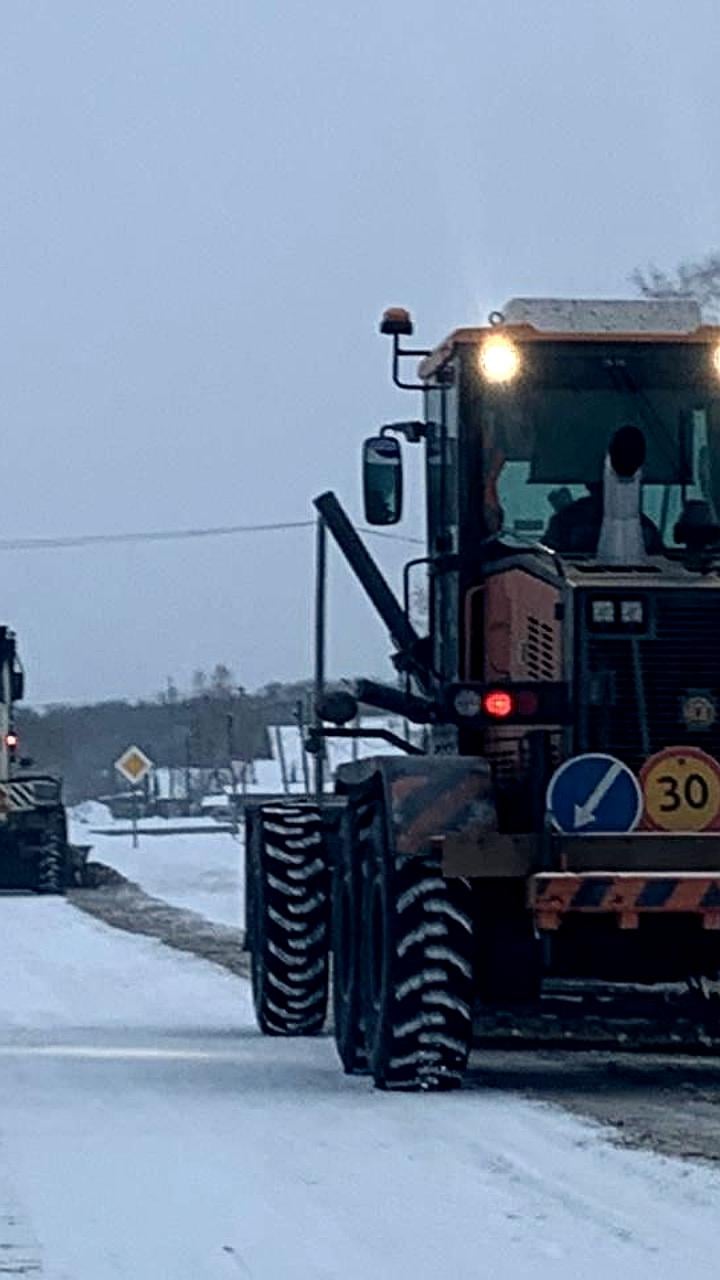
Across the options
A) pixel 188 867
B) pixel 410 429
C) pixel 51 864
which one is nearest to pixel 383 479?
pixel 410 429

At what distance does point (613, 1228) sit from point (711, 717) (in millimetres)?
4398

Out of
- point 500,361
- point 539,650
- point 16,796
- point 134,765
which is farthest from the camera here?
point 134,765

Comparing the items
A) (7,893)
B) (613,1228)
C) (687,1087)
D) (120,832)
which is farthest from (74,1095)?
(120,832)

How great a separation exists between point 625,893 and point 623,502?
202 centimetres

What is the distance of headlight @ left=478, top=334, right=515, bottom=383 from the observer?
1419cm

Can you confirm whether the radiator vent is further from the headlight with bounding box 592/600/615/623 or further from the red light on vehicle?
the headlight with bounding box 592/600/615/623

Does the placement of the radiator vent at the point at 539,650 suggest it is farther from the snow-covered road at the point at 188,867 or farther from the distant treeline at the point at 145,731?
the distant treeline at the point at 145,731

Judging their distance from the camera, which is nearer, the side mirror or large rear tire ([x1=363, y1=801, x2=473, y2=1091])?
large rear tire ([x1=363, y1=801, x2=473, y2=1091])

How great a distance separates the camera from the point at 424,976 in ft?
42.7

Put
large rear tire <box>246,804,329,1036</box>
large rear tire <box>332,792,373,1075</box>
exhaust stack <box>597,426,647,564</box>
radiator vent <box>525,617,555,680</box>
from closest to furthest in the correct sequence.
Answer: radiator vent <box>525,617,555,680</box> → exhaust stack <box>597,426,647,564</box> → large rear tire <box>332,792,373,1075</box> → large rear tire <box>246,804,329,1036</box>

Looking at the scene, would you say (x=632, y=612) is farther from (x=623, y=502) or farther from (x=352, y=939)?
(x=352, y=939)

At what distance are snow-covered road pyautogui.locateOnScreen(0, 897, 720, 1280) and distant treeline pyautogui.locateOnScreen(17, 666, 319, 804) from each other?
341 ft

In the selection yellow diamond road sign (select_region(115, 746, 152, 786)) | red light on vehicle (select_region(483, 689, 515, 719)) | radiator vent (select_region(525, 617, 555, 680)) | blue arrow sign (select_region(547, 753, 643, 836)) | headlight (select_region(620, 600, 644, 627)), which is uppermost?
yellow diamond road sign (select_region(115, 746, 152, 786))

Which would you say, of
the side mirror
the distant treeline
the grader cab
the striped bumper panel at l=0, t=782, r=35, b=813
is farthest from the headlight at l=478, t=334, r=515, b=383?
the distant treeline
